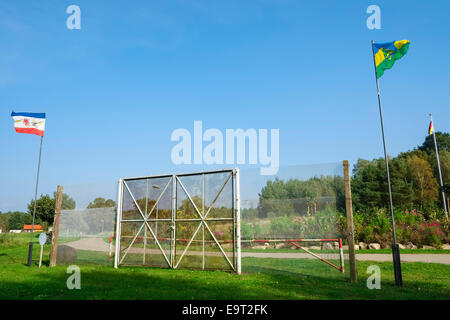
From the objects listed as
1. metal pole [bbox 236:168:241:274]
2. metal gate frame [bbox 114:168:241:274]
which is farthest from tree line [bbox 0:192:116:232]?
metal pole [bbox 236:168:241:274]

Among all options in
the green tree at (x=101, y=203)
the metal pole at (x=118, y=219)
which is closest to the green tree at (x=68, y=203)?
the green tree at (x=101, y=203)

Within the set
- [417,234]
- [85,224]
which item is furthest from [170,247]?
[417,234]

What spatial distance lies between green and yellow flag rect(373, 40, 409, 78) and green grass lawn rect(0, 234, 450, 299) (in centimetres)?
583

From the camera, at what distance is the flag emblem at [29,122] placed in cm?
1381

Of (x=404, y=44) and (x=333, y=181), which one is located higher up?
(x=404, y=44)

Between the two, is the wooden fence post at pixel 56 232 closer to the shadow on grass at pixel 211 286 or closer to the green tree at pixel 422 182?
the shadow on grass at pixel 211 286

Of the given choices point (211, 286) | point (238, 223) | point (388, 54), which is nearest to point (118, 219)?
point (238, 223)

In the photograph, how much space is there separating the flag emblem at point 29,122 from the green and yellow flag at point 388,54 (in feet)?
42.7

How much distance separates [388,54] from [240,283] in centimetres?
775

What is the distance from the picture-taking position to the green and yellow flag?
32.0 feet

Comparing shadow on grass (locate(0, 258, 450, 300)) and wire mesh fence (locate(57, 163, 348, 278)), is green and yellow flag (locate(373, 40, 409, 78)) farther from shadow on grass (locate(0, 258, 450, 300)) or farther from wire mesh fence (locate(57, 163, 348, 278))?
shadow on grass (locate(0, 258, 450, 300))
